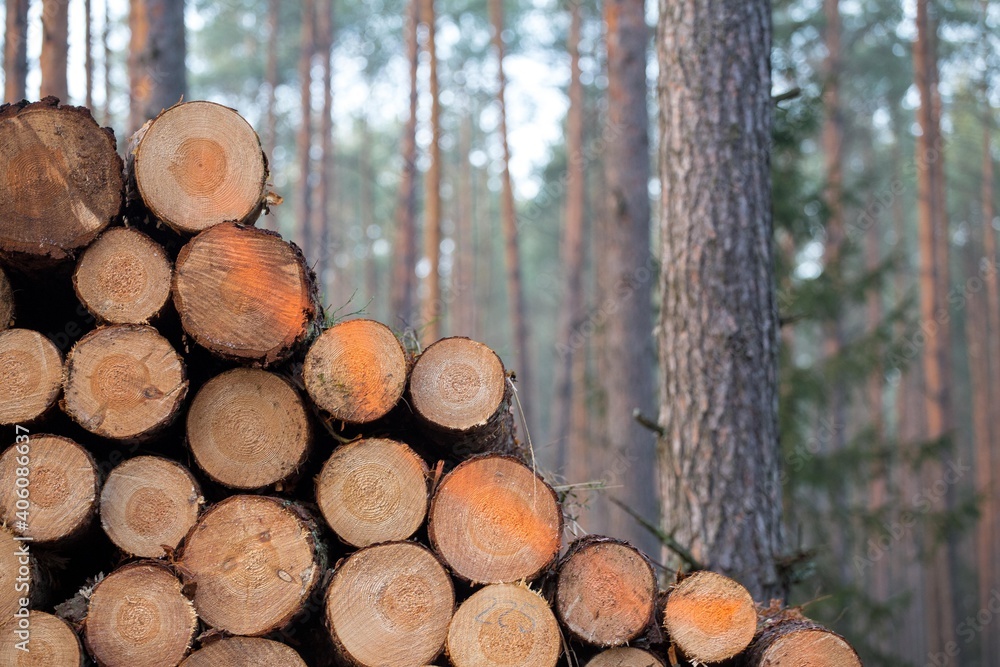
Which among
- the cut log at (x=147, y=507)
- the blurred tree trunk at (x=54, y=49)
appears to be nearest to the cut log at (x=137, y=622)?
the cut log at (x=147, y=507)

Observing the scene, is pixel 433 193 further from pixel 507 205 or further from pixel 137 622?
pixel 137 622

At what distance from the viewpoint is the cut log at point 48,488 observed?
2596 millimetres

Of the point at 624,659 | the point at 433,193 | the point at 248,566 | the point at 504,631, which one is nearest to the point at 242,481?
the point at 248,566

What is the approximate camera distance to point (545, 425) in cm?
3183

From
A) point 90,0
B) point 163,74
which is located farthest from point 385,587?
point 163,74

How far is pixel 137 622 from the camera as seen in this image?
8.32ft

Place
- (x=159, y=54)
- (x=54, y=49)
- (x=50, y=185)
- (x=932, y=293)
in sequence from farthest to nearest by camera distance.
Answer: (x=932, y=293) < (x=159, y=54) < (x=54, y=49) < (x=50, y=185)

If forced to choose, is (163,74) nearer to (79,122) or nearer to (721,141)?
(79,122)

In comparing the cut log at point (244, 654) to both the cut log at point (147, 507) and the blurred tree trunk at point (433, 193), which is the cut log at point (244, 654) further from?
the blurred tree trunk at point (433, 193)

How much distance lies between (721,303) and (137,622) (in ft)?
9.66

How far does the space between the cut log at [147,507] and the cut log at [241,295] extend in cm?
48

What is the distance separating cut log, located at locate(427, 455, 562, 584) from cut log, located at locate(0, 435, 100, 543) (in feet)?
3.72

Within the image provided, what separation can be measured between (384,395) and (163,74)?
5.21m

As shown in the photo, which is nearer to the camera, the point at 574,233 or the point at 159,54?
the point at 159,54
